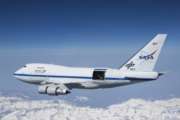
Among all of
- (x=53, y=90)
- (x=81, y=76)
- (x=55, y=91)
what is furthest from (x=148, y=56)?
(x=53, y=90)

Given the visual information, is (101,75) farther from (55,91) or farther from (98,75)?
(55,91)

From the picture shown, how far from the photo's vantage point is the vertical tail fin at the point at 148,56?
27852mm

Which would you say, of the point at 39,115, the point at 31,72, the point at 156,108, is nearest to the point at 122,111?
the point at 156,108

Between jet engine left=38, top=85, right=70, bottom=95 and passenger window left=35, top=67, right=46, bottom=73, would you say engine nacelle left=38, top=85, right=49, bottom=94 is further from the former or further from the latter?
passenger window left=35, top=67, right=46, bottom=73

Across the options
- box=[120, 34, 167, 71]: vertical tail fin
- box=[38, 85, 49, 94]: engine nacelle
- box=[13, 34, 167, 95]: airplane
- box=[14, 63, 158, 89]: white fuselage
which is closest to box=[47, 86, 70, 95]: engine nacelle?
box=[13, 34, 167, 95]: airplane

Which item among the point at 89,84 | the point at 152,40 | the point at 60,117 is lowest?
the point at 60,117

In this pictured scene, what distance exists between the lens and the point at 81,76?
1102 inches

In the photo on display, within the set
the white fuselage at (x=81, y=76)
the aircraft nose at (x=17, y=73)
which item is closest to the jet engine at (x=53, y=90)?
the white fuselage at (x=81, y=76)

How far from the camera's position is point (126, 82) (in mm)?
26625

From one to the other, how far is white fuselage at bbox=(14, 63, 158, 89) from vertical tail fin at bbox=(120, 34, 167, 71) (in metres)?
1.69

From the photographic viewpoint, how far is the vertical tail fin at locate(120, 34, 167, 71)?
27852 mm

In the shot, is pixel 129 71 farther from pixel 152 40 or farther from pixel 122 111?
pixel 122 111

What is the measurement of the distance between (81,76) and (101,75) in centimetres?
161

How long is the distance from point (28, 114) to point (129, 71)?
2436 inches
